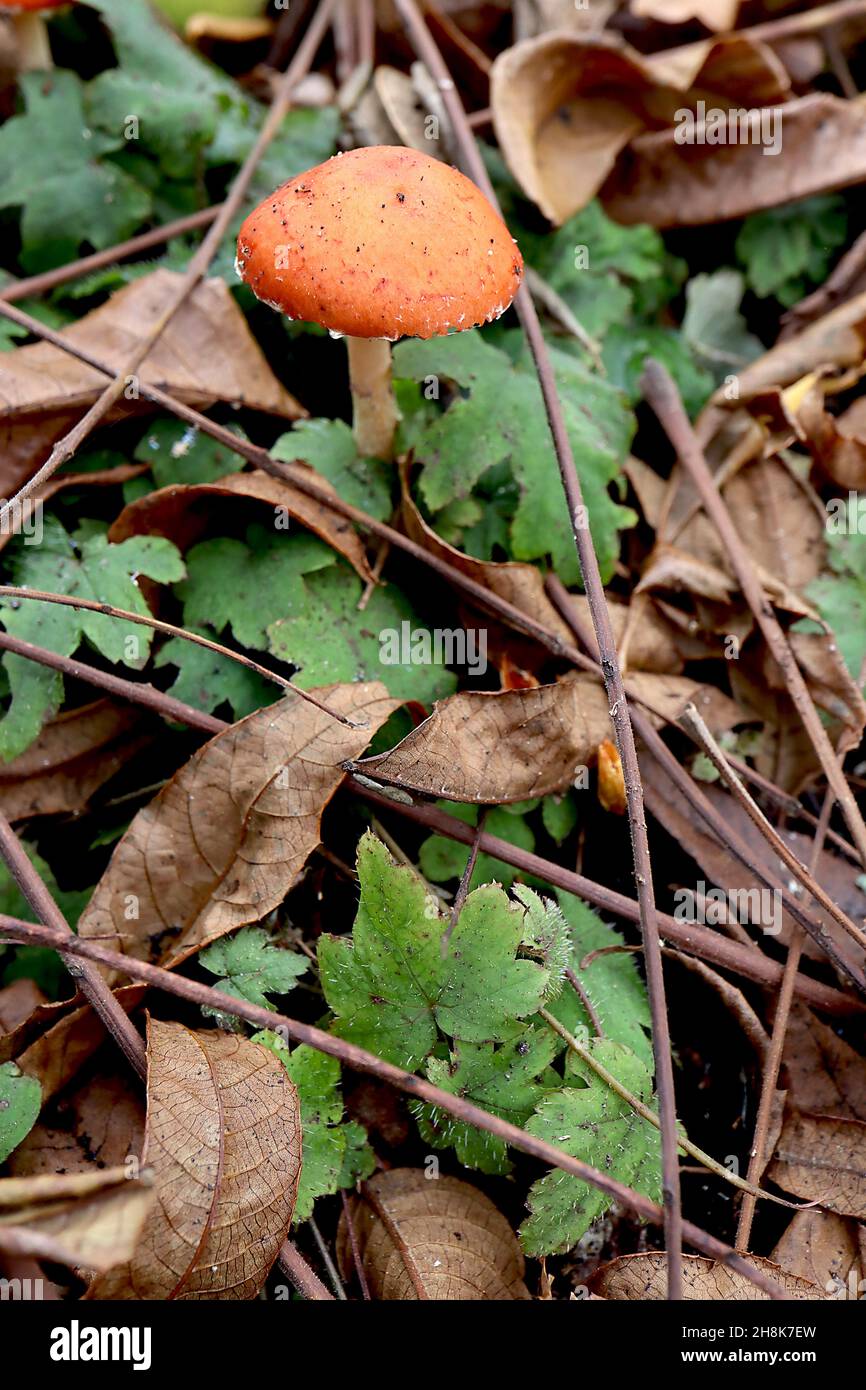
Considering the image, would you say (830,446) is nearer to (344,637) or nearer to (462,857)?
(344,637)

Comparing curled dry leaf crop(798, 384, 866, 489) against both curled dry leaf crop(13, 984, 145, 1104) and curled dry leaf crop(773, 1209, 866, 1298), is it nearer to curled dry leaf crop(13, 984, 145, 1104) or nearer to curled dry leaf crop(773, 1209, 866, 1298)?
curled dry leaf crop(773, 1209, 866, 1298)

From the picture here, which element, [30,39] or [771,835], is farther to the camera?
[30,39]

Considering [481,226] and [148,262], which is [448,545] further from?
[148,262]

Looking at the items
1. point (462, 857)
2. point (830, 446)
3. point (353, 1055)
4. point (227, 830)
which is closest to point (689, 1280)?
point (353, 1055)

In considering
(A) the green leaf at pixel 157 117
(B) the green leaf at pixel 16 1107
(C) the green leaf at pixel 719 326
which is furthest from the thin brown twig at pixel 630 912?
(A) the green leaf at pixel 157 117

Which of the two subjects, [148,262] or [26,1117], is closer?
[26,1117]
